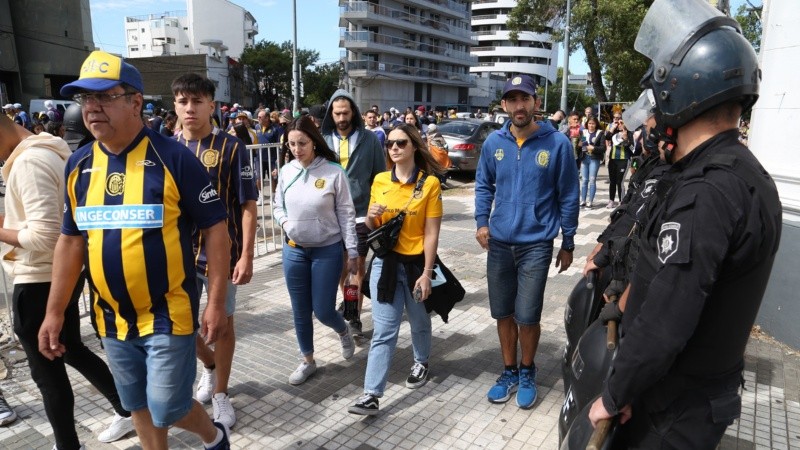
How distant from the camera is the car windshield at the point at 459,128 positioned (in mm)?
15535

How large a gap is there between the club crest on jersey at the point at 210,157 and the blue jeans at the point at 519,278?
6.14 ft

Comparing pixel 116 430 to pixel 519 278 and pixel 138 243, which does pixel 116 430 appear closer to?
pixel 138 243

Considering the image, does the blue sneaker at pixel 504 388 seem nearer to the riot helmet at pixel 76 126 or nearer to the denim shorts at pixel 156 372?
the denim shorts at pixel 156 372

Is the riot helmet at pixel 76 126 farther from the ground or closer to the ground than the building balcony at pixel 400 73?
closer to the ground

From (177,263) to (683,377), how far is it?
2.01 m

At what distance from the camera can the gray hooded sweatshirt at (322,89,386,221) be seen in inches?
183

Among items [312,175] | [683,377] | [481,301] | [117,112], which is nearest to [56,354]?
[117,112]

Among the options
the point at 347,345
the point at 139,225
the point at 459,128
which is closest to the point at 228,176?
the point at 139,225

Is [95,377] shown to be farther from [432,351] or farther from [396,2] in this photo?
[396,2]

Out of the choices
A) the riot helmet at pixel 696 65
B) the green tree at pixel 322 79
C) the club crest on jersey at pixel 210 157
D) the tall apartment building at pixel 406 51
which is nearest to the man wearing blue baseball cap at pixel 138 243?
the club crest on jersey at pixel 210 157

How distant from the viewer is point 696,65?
169cm

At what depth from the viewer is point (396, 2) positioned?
198ft

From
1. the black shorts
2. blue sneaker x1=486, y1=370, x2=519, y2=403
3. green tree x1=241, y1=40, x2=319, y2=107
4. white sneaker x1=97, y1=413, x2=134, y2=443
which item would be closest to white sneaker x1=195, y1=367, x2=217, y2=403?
white sneaker x1=97, y1=413, x2=134, y2=443

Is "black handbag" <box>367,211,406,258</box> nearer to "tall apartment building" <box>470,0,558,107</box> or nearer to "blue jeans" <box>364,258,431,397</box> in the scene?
"blue jeans" <box>364,258,431,397</box>
